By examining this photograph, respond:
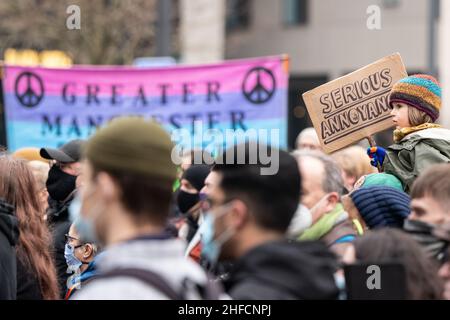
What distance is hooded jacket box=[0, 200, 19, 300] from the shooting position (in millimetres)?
3938

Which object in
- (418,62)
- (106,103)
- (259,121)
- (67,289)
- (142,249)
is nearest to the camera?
(142,249)

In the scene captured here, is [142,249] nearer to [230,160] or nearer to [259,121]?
[230,160]

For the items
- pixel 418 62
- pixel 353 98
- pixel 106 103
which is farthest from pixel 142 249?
pixel 418 62

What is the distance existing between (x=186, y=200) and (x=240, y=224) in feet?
11.2

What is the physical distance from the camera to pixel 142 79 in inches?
385

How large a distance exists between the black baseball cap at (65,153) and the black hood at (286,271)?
3.26 m

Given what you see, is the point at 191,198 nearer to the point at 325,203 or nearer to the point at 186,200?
the point at 186,200

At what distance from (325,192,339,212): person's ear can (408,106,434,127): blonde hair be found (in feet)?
2.65

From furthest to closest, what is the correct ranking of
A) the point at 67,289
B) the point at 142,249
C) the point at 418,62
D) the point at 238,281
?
1. the point at 418,62
2. the point at 67,289
3. the point at 238,281
4. the point at 142,249

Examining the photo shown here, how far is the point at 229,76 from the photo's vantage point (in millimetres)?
9422

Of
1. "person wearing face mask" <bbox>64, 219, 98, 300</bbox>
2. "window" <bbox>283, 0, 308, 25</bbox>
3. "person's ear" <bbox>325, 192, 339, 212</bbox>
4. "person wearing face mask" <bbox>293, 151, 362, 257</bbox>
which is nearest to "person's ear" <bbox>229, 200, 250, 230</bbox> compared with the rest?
"person wearing face mask" <bbox>293, 151, 362, 257</bbox>

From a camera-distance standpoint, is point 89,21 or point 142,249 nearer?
point 142,249

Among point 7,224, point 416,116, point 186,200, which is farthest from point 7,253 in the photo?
point 186,200

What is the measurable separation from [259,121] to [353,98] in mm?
3968
